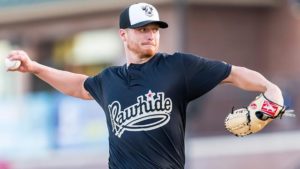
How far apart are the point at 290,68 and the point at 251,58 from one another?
125 cm

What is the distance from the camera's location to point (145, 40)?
720 centimetres

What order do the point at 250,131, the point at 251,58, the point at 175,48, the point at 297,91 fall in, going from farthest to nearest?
the point at 251,58
the point at 175,48
the point at 297,91
the point at 250,131

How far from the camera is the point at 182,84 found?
7.08 m

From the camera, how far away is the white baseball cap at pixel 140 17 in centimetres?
716

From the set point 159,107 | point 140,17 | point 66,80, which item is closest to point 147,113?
point 159,107

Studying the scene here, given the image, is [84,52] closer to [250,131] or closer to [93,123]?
[93,123]

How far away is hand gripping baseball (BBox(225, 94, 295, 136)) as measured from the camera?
688 cm

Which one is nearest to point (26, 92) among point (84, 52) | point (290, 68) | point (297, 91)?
point (84, 52)

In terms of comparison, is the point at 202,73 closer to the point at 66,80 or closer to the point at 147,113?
the point at 147,113

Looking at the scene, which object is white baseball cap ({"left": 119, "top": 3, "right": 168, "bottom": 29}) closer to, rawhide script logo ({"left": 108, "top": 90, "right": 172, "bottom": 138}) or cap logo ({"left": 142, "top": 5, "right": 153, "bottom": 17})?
cap logo ({"left": 142, "top": 5, "right": 153, "bottom": 17})

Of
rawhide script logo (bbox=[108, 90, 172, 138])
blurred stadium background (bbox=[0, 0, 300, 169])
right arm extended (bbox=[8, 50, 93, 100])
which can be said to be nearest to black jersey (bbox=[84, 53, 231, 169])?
rawhide script logo (bbox=[108, 90, 172, 138])

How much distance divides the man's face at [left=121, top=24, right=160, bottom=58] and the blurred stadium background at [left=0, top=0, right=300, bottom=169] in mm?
11248

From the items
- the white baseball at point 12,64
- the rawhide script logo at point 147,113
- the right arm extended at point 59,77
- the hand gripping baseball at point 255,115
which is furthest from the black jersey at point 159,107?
the white baseball at point 12,64

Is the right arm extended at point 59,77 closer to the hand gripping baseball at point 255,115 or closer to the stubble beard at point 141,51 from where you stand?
the stubble beard at point 141,51
